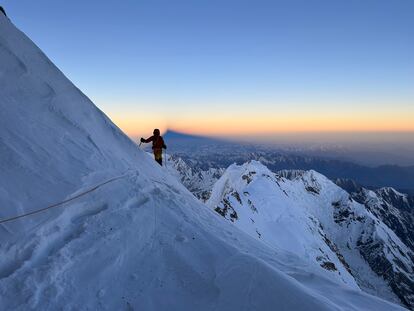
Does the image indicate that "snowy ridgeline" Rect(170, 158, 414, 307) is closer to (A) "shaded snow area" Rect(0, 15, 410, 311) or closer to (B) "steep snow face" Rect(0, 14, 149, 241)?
(A) "shaded snow area" Rect(0, 15, 410, 311)

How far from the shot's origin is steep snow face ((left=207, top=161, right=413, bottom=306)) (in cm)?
5937

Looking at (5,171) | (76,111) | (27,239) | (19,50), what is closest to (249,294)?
(27,239)

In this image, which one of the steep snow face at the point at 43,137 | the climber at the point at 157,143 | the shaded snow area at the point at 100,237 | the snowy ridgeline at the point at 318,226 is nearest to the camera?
the shaded snow area at the point at 100,237

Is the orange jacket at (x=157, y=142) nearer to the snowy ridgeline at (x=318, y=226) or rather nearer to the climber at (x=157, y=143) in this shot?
the climber at (x=157, y=143)

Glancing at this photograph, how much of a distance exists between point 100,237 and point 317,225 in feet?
273

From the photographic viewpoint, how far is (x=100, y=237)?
9.51 m

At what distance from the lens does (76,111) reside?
1491 cm

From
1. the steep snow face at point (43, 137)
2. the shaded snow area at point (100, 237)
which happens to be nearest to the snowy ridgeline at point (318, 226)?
the shaded snow area at point (100, 237)

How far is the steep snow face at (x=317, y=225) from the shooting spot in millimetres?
59366

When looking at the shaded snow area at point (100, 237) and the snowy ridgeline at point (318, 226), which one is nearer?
the shaded snow area at point (100, 237)

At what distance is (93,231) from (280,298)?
5420 millimetres

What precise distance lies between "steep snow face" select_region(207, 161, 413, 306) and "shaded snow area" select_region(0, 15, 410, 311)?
6.34 meters

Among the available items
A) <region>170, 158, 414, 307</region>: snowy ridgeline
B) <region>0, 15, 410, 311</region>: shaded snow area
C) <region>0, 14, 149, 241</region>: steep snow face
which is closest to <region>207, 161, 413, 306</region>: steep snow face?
<region>170, 158, 414, 307</region>: snowy ridgeline

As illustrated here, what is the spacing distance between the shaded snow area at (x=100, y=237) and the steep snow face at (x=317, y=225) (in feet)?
20.8
